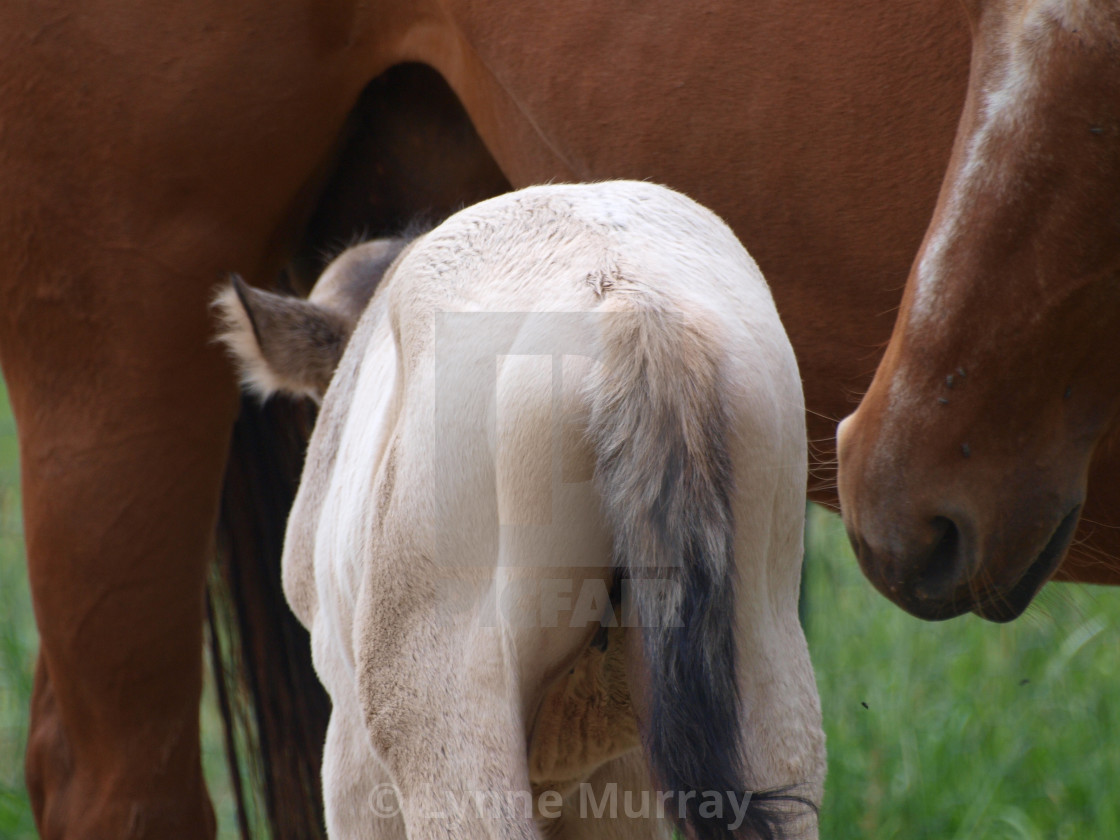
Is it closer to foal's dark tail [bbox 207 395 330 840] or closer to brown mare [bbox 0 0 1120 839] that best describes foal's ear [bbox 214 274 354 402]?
brown mare [bbox 0 0 1120 839]

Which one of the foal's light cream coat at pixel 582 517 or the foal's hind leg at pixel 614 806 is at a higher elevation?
the foal's light cream coat at pixel 582 517

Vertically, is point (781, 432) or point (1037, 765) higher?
point (781, 432)

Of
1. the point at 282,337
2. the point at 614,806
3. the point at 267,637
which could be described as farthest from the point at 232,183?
the point at 614,806

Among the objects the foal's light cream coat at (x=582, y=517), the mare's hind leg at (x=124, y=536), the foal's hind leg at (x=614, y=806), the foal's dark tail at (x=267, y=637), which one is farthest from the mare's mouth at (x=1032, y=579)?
the foal's dark tail at (x=267, y=637)

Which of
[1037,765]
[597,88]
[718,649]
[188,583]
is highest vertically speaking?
[597,88]

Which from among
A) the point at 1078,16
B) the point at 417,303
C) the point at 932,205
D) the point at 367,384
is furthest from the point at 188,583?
the point at 1078,16

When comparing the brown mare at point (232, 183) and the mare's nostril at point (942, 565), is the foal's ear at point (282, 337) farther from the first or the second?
the mare's nostril at point (942, 565)

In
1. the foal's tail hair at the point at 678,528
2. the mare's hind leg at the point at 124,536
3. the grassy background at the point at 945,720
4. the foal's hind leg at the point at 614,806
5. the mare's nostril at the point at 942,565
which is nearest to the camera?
the foal's tail hair at the point at 678,528

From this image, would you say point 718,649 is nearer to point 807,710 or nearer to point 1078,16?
point 807,710

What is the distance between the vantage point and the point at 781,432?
54.2 inches

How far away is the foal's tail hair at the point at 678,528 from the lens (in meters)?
1.30

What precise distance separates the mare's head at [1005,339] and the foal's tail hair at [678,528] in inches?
12.1

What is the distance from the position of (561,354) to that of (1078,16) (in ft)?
2.25

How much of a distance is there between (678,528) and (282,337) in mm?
1045
